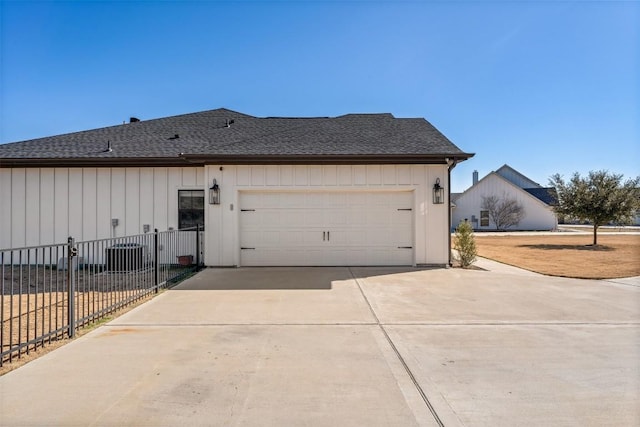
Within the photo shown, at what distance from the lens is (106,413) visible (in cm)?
258

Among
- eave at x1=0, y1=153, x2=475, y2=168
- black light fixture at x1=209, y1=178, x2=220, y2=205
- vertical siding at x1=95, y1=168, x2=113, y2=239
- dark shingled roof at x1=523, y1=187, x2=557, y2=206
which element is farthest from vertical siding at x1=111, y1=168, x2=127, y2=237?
dark shingled roof at x1=523, y1=187, x2=557, y2=206

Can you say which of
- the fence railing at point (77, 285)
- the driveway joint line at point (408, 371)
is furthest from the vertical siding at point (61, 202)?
the driveway joint line at point (408, 371)

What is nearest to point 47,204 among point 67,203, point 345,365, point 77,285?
point 67,203

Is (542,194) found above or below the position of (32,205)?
above

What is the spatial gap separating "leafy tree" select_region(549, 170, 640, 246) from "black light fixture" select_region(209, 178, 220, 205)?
2070cm

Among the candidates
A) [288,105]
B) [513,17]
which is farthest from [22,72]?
[513,17]

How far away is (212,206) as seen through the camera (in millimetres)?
9555

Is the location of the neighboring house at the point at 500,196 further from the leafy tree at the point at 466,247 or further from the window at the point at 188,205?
the window at the point at 188,205

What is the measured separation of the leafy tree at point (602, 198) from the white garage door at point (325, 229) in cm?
1602

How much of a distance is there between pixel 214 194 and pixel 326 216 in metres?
3.30

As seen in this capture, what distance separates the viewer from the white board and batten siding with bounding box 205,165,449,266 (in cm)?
958

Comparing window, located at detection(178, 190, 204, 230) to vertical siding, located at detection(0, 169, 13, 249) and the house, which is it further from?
vertical siding, located at detection(0, 169, 13, 249)

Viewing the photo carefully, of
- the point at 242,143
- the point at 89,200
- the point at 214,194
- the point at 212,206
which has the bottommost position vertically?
the point at 212,206

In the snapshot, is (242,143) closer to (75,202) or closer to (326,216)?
(326,216)
